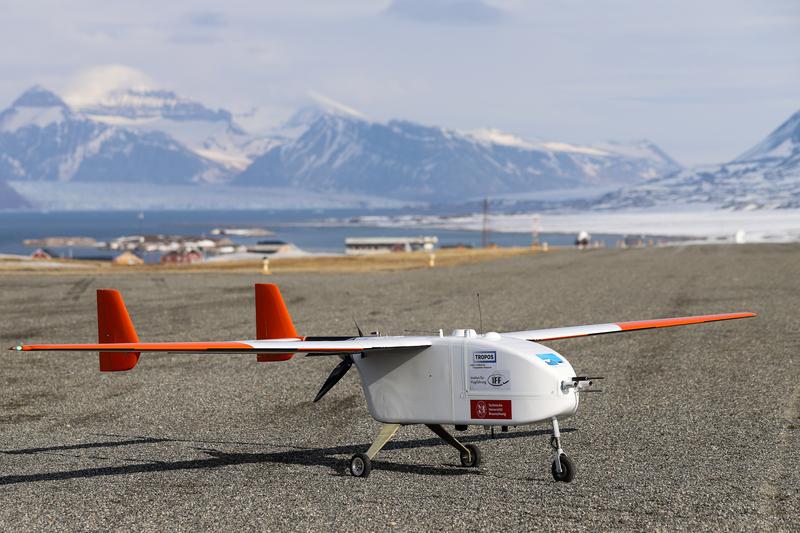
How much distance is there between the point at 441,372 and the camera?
12477 mm

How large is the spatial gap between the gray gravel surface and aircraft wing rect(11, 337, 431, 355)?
1.82 meters

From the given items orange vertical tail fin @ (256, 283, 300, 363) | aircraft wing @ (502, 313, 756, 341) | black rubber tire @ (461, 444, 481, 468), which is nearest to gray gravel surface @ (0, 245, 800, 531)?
black rubber tire @ (461, 444, 481, 468)

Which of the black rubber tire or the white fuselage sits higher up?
the white fuselage

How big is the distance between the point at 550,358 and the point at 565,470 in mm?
1504

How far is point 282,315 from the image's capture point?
14.0 meters

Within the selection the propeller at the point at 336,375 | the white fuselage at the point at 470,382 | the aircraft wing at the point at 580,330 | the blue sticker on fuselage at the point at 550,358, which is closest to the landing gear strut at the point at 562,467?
the white fuselage at the point at 470,382

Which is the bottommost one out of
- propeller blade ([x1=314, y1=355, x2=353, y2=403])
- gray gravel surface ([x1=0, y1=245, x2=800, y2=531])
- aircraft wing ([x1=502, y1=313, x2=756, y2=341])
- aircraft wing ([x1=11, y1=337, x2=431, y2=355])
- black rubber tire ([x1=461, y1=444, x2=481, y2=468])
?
gray gravel surface ([x1=0, y1=245, x2=800, y2=531])

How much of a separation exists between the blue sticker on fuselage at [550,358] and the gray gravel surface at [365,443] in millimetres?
1608

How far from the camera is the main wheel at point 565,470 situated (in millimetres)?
12445

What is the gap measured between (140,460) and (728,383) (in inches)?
485

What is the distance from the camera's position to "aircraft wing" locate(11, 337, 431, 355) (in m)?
11.8

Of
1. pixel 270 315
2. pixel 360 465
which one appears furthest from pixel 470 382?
pixel 270 315

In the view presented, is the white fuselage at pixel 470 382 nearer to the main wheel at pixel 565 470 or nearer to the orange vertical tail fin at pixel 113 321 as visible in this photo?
the main wheel at pixel 565 470

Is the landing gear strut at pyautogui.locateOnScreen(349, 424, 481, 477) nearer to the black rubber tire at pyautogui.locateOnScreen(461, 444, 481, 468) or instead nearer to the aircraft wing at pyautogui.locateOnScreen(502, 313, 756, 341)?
the black rubber tire at pyautogui.locateOnScreen(461, 444, 481, 468)
